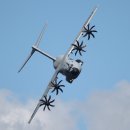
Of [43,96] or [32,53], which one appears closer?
[43,96]

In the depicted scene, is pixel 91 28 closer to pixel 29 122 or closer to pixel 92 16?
pixel 92 16

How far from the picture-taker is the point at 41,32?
105 meters

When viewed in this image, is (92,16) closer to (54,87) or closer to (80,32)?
(80,32)

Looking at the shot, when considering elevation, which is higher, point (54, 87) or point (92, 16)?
point (92, 16)

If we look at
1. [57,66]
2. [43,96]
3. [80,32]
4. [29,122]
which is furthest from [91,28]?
[29,122]

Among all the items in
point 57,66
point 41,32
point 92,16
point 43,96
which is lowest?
point 43,96

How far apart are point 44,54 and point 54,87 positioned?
1032 centimetres

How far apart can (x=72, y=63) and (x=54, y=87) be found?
6.68m

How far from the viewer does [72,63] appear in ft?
316

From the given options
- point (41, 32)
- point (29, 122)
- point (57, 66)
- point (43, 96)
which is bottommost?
point (29, 122)

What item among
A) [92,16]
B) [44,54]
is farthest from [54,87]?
[92,16]

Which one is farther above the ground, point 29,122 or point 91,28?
point 91,28

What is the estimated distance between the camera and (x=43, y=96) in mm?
99812

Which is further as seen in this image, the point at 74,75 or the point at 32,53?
the point at 32,53
